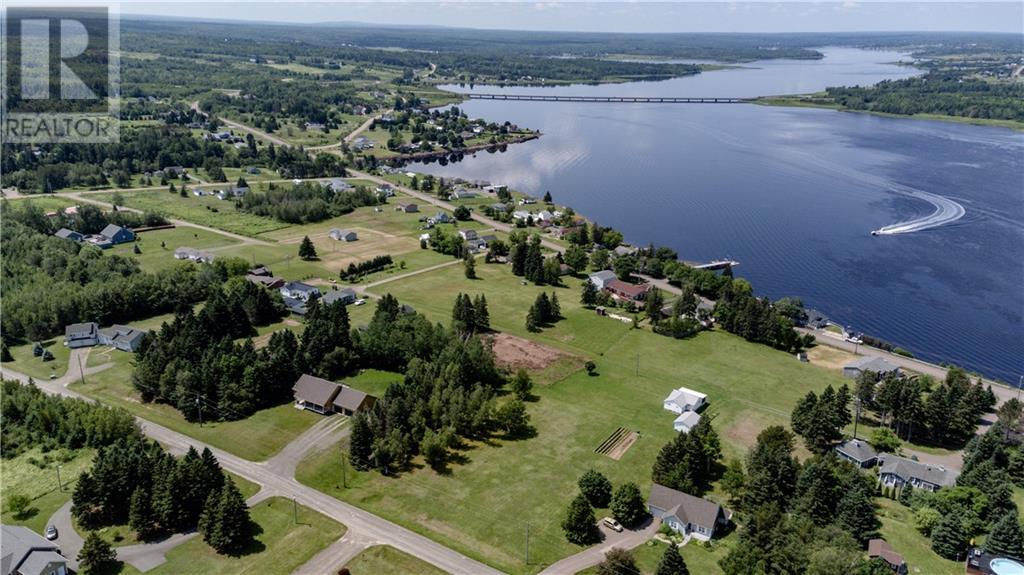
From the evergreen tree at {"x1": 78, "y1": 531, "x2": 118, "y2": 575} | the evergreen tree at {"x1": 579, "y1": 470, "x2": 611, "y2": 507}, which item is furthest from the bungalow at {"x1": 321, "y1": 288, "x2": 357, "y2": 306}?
the evergreen tree at {"x1": 579, "y1": 470, "x2": 611, "y2": 507}

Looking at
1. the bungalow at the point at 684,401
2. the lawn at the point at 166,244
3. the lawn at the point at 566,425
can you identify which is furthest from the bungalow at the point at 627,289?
the lawn at the point at 166,244

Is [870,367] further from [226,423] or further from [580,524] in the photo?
[226,423]

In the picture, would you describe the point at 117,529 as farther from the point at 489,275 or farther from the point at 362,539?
the point at 489,275

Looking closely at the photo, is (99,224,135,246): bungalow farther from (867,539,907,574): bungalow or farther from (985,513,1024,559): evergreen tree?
(985,513,1024,559): evergreen tree

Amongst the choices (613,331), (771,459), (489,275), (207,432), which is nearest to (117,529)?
(207,432)

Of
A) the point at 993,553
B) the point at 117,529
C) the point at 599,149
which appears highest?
the point at 599,149

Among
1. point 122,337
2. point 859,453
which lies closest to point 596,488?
point 859,453
